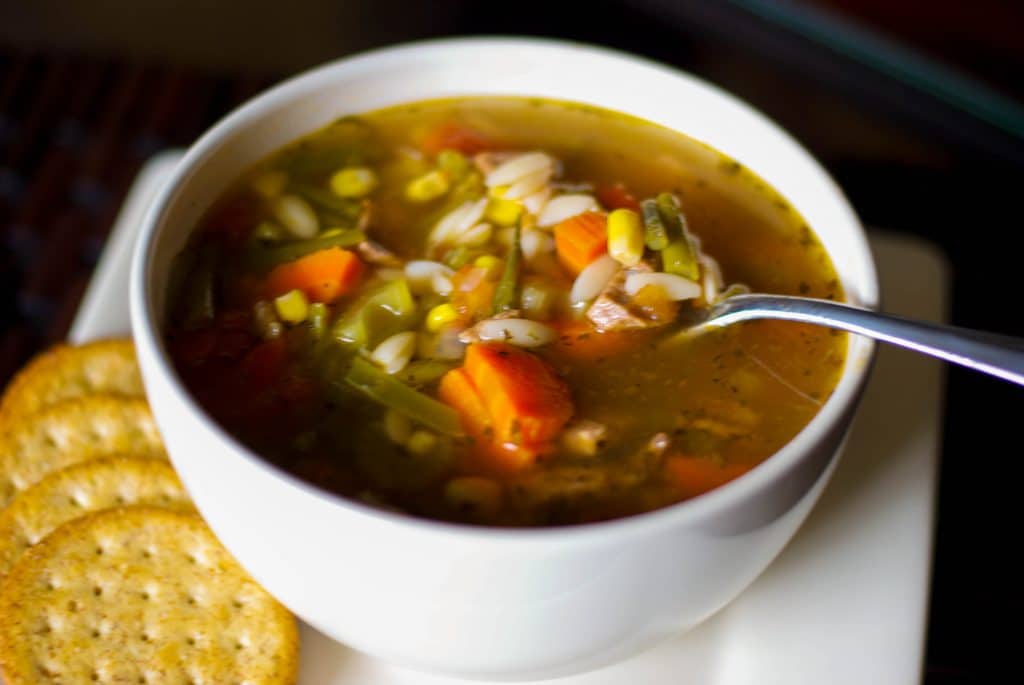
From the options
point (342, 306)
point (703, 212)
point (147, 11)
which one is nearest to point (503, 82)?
point (703, 212)

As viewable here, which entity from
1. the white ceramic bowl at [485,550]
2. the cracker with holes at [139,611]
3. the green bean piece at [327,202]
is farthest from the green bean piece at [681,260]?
the cracker with holes at [139,611]

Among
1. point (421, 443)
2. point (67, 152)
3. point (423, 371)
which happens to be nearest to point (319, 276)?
point (423, 371)

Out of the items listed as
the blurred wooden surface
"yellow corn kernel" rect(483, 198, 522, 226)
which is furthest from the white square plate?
the blurred wooden surface

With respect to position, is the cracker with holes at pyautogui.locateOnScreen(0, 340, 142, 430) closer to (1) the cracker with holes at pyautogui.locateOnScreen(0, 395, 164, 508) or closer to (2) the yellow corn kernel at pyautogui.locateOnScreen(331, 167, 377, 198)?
(1) the cracker with holes at pyautogui.locateOnScreen(0, 395, 164, 508)

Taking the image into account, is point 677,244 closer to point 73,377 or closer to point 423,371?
point 423,371

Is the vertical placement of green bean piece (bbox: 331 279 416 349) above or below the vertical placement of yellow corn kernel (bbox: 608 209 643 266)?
below

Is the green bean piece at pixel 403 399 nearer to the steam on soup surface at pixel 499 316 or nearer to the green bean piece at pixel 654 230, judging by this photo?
the steam on soup surface at pixel 499 316

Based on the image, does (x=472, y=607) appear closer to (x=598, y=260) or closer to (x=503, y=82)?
(x=598, y=260)
